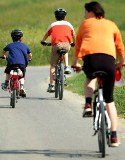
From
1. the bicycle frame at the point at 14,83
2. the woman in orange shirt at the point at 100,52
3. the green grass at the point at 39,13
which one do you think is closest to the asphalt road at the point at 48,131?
the bicycle frame at the point at 14,83

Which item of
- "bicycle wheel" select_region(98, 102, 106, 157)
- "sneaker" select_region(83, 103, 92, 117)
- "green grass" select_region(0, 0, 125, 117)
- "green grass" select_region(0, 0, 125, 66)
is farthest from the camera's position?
"green grass" select_region(0, 0, 125, 66)

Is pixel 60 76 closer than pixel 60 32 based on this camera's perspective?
Yes

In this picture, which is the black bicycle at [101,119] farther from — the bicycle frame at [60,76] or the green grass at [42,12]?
the green grass at [42,12]

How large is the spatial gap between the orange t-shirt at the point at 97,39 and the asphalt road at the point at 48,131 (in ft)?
4.41

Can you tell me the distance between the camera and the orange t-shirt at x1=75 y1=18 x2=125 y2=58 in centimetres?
1000

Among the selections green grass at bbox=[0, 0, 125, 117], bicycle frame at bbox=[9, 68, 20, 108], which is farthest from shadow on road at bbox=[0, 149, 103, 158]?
green grass at bbox=[0, 0, 125, 117]

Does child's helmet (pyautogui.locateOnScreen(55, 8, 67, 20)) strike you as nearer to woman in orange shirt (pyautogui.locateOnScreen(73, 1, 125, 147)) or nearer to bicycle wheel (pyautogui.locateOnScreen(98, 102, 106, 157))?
woman in orange shirt (pyautogui.locateOnScreen(73, 1, 125, 147))

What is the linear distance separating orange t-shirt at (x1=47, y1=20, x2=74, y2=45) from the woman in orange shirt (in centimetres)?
793

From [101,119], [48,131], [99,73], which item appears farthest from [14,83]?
[101,119]

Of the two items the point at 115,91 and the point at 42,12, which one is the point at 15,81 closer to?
the point at 115,91

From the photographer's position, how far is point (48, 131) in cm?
1242

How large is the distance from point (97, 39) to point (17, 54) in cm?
678

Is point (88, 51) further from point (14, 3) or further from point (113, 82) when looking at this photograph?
point (14, 3)

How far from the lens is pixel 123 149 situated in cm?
1068
